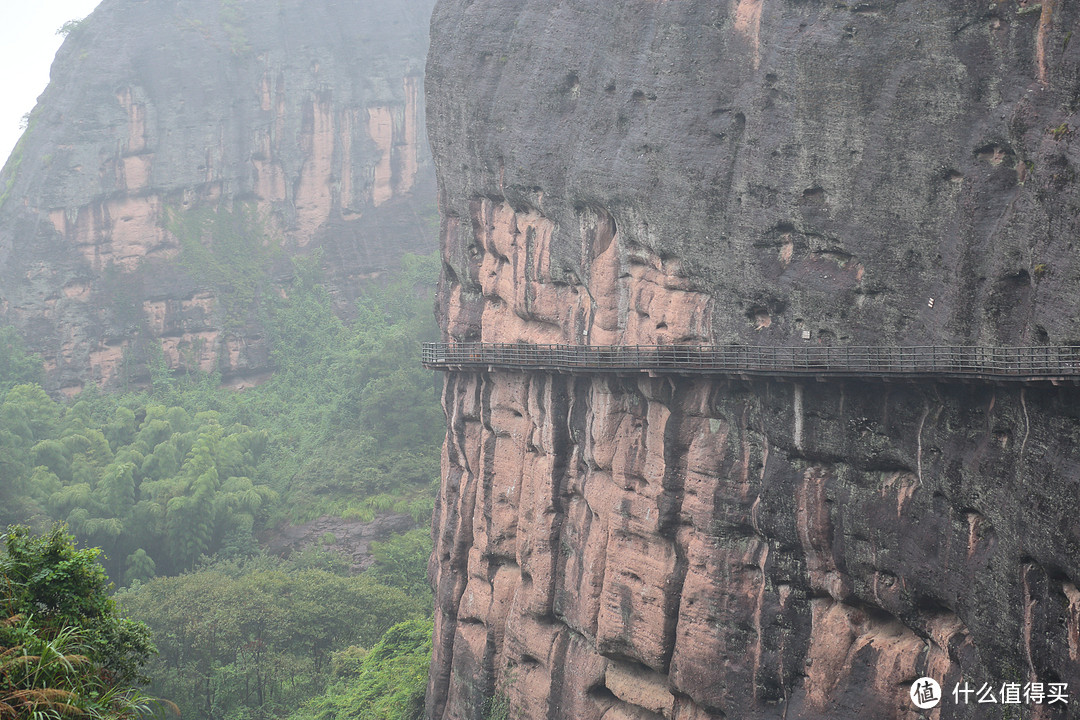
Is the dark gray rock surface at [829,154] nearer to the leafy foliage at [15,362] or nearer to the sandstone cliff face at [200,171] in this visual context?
the sandstone cliff face at [200,171]

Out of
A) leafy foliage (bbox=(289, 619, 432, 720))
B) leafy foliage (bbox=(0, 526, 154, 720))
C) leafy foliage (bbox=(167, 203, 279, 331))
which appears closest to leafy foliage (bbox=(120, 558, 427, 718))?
leafy foliage (bbox=(289, 619, 432, 720))

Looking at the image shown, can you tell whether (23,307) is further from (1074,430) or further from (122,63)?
(1074,430)

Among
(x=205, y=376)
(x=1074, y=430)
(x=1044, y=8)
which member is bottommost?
(x=205, y=376)

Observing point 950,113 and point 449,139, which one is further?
point 449,139

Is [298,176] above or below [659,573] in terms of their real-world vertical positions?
above

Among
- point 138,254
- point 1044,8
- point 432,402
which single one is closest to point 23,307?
point 138,254

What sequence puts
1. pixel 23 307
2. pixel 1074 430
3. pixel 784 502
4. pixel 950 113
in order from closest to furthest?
pixel 1074 430, pixel 950 113, pixel 784 502, pixel 23 307

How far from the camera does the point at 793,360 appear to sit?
89.3 ft

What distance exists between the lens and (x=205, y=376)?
8688 cm

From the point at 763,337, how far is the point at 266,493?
4716 cm

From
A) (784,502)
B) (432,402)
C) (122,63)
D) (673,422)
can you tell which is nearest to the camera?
(784,502)

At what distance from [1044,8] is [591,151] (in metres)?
13.6

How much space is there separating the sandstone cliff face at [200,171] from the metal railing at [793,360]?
54911mm

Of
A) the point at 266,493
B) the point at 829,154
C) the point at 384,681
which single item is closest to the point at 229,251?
the point at 266,493
